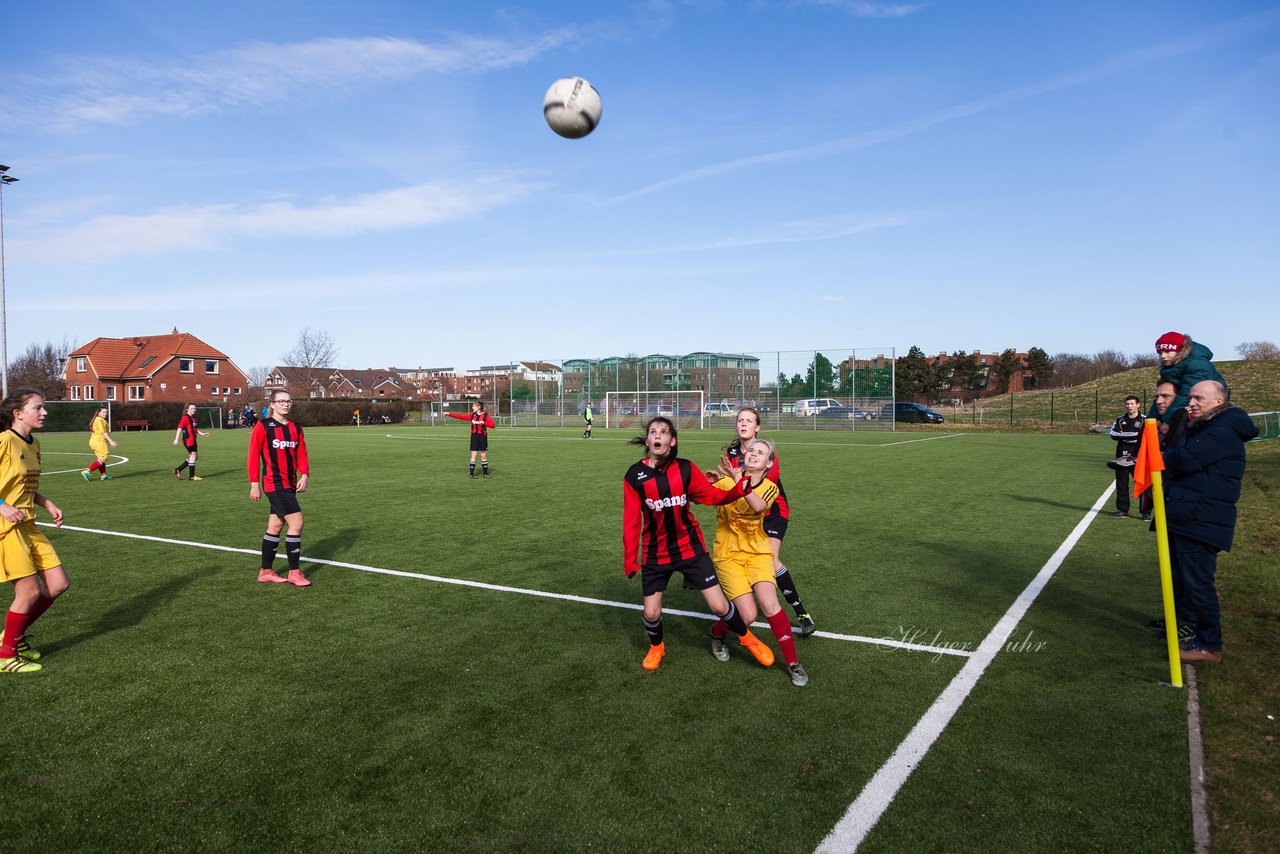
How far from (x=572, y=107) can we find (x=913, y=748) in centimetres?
828

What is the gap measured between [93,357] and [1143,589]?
8488cm

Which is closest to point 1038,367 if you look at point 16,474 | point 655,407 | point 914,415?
point 914,415

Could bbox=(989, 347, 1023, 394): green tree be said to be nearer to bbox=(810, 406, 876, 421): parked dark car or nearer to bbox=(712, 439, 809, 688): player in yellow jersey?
bbox=(810, 406, 876, 421): parked dark car

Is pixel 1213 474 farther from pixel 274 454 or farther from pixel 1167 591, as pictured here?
pixel 274 454

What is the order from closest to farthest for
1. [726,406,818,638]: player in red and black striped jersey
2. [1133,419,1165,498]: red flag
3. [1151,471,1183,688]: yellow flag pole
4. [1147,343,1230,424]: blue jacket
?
[1151,471,1183,688]: yellow flag pole < [1133,419,1165,498]: red flag < [726,406,818,638]: player in red and black striped jersey < [1147,343,1230,424]: blue jacket

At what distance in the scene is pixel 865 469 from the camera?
18.9 m

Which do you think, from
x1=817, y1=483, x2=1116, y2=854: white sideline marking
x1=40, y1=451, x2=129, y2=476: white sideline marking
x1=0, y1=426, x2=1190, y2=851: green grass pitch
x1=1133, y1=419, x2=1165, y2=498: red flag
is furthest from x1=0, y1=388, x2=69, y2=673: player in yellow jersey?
x1=40, y1=451, x2=129, y2=476: white sideline marking

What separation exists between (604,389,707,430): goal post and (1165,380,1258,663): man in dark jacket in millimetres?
41266

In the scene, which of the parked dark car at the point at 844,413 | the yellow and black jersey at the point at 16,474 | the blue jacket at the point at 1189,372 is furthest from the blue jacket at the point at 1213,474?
the parked dark car at the point at 844,413

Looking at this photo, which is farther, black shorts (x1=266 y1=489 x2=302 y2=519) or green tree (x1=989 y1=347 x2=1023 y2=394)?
green tree (x1=989 y1=347 x2=1023 y2=394)

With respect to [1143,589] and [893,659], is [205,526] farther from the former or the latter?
[1143,589]

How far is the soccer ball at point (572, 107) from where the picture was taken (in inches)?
364

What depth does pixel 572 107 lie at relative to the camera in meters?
9.26

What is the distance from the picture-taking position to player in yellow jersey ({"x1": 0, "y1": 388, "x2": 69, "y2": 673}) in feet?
16.3
